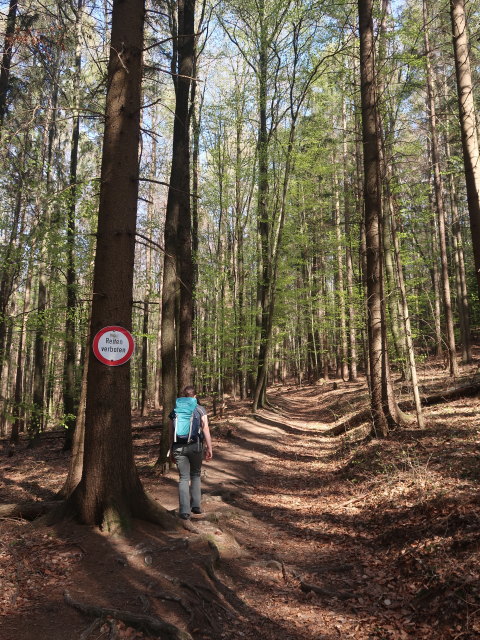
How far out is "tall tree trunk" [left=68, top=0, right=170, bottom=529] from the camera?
518 centimetres

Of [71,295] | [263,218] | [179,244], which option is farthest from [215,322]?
[179,244]

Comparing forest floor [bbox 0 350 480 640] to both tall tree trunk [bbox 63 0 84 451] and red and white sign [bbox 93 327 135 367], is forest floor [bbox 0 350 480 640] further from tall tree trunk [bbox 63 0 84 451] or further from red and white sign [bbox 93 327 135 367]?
tall tree trunk [bbox 63 0 84 451]

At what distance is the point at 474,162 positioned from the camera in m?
7.54

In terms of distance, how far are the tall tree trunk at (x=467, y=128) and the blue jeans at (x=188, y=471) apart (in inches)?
208

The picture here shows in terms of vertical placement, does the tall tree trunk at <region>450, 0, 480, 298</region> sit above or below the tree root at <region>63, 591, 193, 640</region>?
above

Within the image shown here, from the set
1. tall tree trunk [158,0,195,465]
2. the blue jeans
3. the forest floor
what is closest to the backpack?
the blue jeans

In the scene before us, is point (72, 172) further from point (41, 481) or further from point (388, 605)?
point (388, 605)

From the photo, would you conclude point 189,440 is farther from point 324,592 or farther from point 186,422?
point 324,592

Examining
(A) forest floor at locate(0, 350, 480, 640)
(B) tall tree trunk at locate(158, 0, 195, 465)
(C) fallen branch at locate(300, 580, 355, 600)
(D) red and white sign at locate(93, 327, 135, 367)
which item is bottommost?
(C) fallen branch at locate(300, 580, 355, 600)

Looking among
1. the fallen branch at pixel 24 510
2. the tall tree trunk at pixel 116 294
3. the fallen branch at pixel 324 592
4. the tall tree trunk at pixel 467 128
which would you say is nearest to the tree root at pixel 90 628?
the tall tree trunk at pixel 116 294

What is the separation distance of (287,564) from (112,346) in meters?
3.52

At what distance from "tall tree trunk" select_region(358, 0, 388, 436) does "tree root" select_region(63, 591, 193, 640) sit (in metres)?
7.49

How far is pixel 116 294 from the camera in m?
5.49

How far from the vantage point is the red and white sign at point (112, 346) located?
5.28 metres
